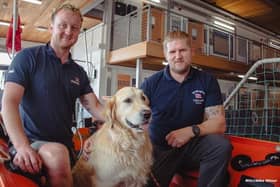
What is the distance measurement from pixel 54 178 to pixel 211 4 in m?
9.01

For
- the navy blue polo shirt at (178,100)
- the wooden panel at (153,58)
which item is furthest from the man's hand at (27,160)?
the wooden panel at (153,58)

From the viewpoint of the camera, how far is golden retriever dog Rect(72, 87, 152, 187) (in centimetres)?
158

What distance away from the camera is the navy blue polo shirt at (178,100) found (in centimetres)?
196

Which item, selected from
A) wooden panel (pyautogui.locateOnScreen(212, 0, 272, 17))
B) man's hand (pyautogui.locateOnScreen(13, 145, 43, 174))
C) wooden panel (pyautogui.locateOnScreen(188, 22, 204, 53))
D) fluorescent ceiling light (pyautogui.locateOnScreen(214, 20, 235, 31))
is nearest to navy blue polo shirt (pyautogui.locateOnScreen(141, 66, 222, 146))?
man's hand (pyautogui.locateOnScreen(13, 145, 43, 174))

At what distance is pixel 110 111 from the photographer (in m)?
1.73

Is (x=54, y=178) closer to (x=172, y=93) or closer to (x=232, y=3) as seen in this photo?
(x=172, y=93)

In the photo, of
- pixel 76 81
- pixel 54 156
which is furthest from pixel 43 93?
pixel 54 156

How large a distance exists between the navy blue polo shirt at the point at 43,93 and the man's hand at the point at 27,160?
11.5 inches

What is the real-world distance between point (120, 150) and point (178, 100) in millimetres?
605

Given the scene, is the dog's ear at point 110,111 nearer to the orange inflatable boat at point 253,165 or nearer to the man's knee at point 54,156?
the man's knee at point 54,156

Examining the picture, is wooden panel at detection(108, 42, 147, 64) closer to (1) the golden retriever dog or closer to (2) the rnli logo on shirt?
(2) the rnli logo on shirt

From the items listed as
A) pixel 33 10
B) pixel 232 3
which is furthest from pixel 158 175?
pixel 232 3

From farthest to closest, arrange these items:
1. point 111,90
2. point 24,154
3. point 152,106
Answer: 1. point 111,90
2. point 152,106
3. point 24,154

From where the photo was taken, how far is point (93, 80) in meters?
7.05
